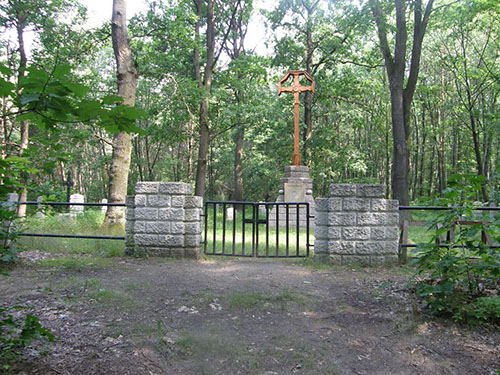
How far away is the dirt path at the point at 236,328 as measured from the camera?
279 centimetres

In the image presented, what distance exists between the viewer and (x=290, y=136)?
74.5ft

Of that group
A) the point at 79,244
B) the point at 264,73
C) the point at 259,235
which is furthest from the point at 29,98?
the point at 264,73

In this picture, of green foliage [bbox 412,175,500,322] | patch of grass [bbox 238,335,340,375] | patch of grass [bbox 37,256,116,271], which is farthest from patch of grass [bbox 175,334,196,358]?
patch of grass [bbox 37,256,116,271]

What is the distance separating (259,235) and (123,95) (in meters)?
5.69

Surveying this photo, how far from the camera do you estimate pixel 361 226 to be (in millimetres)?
6270

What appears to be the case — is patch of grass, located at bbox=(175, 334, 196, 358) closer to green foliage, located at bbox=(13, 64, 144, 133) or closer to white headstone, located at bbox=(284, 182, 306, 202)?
green foliage, located at bbox=(13, 64, 144, 133)

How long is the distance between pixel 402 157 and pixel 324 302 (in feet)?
28.7

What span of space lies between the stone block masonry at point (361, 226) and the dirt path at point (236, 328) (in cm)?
82

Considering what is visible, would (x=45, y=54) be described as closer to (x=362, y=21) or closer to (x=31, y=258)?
(x=31, y=258)

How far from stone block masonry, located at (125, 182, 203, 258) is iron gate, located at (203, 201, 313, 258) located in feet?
1.03

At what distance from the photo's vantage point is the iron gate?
6840mm

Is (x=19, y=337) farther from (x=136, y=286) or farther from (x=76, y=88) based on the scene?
(x=136, y=286)

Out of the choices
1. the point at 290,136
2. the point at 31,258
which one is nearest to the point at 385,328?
the point at 31,258

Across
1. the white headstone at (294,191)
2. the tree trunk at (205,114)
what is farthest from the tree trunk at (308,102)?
the white headstone at (294,191)
